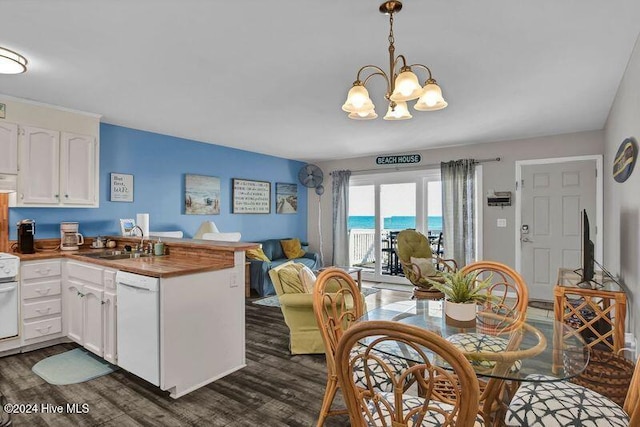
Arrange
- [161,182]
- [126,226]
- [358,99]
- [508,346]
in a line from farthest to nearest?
[161,182] → [126,226] → [358,99] → [508,346]

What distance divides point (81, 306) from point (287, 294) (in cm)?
182

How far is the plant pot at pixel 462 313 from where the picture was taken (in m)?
1.78

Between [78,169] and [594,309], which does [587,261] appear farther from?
[78,169]

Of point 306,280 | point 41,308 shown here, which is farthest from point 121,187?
point 306,280

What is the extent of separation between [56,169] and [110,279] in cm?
168

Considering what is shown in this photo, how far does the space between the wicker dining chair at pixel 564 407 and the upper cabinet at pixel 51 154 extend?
4207 mm

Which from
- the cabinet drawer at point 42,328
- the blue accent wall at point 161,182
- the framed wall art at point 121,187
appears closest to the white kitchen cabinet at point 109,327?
the cabinet drawer at point 42,328

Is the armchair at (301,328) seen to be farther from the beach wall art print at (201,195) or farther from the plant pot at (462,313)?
the beach wall art print at (201,195)

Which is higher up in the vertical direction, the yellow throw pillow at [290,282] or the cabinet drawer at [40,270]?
the cabinet drawer at [40,270]

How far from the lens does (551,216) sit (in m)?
5.01

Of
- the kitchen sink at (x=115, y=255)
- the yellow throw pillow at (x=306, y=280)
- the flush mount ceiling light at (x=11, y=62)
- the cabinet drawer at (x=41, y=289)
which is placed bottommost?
the cabinet drawer at (x=41, y=289)

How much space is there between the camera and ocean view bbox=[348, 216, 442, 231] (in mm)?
5965

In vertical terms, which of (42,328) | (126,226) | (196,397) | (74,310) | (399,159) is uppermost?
(399,159)

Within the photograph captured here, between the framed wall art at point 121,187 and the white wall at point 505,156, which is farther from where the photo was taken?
the white wall at point 505,156
